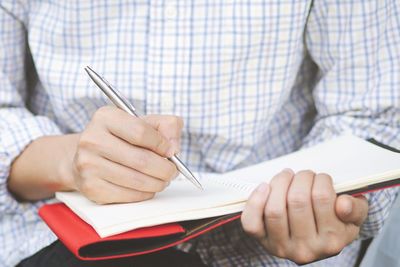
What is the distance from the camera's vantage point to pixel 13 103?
0.86 metres

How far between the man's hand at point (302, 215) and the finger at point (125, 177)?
3.9 inches

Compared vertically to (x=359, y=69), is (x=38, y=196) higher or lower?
lower

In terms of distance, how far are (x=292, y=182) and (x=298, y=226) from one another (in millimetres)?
46

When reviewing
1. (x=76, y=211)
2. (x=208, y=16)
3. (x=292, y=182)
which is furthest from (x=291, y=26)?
(x=76, y=211)

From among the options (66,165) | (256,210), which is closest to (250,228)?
(256,210)

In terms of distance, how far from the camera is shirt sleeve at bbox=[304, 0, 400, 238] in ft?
2.64

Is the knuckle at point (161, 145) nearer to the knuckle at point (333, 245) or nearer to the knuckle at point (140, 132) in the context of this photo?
the knuckle at point (140, 132)

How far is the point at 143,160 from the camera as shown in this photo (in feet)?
2.00

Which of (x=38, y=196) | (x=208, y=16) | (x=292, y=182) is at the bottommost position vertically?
(x=38, y=196)

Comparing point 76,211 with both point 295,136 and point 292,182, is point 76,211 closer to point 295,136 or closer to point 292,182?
point 292,182

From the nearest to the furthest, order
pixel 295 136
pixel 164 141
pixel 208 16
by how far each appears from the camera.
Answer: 1. pixel 164 141
2. pixel 208 16
3. pixel 295 136

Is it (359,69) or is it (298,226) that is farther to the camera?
(359,69)

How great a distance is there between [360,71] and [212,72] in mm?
211

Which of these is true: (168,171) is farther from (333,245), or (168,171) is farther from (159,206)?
(333,245)
